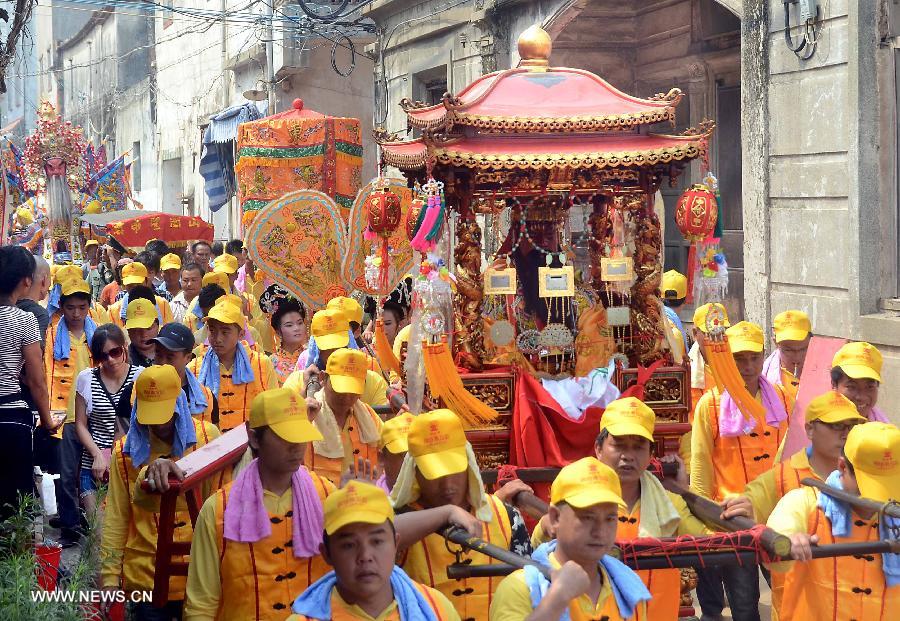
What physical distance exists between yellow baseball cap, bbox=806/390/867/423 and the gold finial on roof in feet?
13.5

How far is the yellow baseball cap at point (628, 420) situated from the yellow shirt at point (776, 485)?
27.9 inches

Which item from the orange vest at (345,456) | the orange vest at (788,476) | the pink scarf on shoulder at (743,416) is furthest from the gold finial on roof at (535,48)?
the orange vest at (788,476)

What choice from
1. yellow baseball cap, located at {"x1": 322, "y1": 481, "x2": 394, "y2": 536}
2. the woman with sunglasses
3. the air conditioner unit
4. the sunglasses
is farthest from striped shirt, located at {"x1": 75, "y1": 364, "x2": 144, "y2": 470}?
the air conditioner unit

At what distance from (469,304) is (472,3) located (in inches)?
350

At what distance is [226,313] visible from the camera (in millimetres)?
7738

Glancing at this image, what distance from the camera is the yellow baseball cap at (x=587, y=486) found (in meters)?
3.91

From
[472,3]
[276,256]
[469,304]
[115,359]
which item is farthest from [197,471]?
[472,3]

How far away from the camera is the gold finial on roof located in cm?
885

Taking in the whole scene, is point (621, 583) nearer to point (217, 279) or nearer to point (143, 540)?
point (143, 540)

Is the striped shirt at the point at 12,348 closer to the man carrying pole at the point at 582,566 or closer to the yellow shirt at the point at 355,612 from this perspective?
the yellow shirt at the point at 355,612

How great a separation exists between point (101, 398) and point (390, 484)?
2.98m

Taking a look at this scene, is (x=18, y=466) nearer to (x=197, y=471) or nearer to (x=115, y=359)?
(x=115, y=359)

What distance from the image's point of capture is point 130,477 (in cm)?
554

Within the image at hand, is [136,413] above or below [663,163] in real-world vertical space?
below
